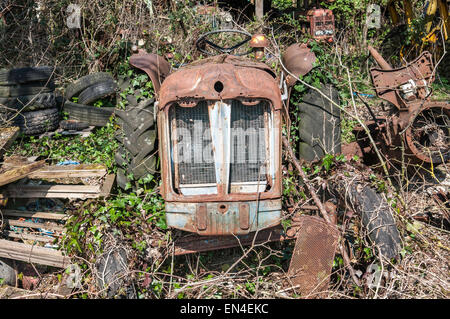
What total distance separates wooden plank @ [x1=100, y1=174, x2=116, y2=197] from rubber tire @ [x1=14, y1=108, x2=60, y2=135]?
2128mm

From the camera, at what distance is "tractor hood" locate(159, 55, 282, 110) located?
9.01 feet

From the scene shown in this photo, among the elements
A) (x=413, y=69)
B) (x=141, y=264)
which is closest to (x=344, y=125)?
(x=413, y=69)

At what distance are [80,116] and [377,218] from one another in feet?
15.1

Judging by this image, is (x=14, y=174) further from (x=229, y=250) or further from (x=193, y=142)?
(x=229, y=250)

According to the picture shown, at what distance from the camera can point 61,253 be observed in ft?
10.9

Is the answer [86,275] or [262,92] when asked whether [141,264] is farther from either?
[262,92]

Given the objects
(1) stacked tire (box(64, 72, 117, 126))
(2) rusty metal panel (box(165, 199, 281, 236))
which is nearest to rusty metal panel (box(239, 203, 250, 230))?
(2) rusty metal panel (box(165, 199, 281, 236))

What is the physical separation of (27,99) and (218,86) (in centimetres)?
396

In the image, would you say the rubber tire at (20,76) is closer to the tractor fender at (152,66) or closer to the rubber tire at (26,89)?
the rubber tire at (26,89)

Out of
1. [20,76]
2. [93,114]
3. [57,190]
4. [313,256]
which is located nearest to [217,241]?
[313,256]

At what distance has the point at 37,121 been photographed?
5.56 metres

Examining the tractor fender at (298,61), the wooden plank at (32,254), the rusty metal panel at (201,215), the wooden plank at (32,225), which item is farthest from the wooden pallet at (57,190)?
the tractor fender at (298,61)

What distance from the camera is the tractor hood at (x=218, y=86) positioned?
2.75 metres

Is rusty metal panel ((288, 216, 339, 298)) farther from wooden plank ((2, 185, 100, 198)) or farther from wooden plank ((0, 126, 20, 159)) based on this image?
wooden plank ((0, 126, 20, 159))
